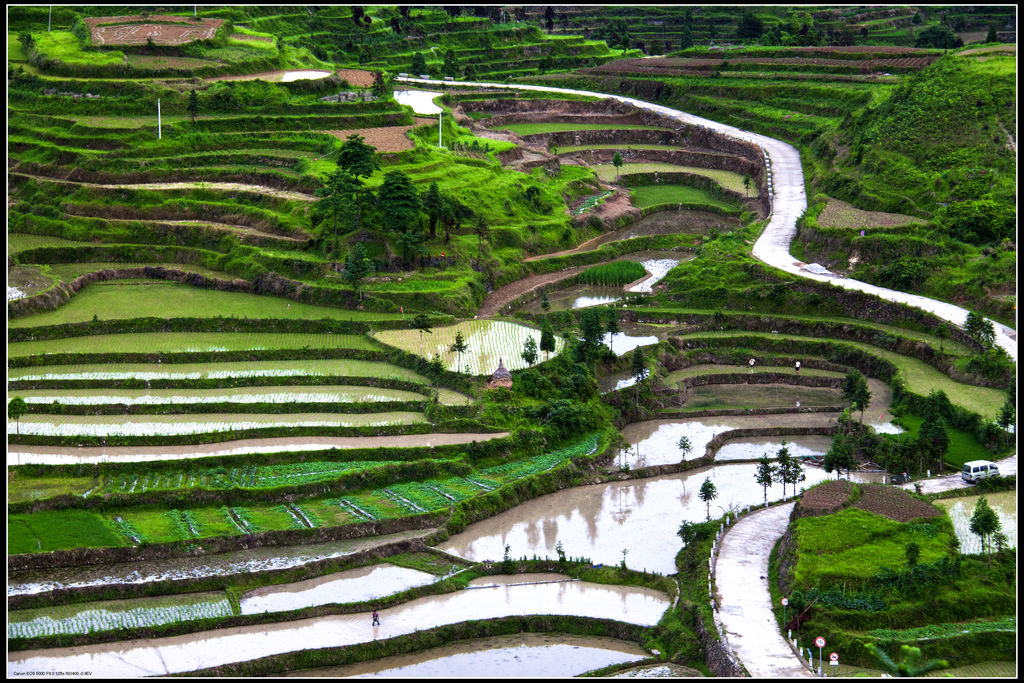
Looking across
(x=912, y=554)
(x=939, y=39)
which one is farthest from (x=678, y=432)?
(x=939, y=39)

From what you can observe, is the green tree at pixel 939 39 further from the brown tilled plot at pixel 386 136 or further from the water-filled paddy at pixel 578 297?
the water-filled paddy at pixel 578 297

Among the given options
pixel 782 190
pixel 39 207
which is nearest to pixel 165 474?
pixel 39 207

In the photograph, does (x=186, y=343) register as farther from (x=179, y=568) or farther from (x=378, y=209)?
(x=179, y=568)

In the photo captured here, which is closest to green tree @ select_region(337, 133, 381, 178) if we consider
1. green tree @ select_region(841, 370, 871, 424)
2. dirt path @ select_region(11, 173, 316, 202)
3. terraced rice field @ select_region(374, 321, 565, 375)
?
dirt path @ select_region(11, 173, 316, 202)

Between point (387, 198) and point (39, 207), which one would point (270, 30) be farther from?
point (387, 198)

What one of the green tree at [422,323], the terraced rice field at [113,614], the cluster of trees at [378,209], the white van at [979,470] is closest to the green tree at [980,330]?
the white van at [979,470]

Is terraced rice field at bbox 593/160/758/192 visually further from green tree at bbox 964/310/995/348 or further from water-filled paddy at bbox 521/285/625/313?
green tree at bbox 964/310/995/348

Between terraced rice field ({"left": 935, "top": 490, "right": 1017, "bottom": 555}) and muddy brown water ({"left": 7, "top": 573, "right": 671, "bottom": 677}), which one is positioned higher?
terraced rice field ({"left": 935, "top": 490, "right": 1017, "bottom": 555})
